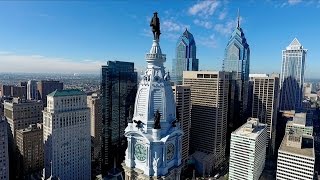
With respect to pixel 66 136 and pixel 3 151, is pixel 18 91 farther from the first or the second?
pixel 3 151

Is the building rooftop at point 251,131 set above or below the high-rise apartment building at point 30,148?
above

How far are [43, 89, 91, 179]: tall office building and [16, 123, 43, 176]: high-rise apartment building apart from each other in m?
12.3

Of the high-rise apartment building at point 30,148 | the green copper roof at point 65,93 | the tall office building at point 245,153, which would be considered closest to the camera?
the green copper roof at point 65,93

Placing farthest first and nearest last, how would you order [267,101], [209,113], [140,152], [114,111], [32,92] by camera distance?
[32,92], [267,101], [209,113], [114,111], [140,152]

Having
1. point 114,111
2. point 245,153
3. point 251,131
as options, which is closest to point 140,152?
point 245,153

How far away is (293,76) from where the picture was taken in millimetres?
195125

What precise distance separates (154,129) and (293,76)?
202972 mm

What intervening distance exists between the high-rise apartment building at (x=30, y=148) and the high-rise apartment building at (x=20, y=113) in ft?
34.4

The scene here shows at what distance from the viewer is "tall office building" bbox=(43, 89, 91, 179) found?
74688 millimetres

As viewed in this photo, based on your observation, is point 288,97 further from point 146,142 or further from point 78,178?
point 146,142

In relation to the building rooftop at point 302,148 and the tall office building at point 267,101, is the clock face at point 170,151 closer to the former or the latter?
the building rooftop at point 302,148

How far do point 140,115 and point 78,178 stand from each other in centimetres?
7327

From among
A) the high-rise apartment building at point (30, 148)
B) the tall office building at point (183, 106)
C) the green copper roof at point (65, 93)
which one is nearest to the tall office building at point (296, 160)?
the tall office building at point (183, 106)

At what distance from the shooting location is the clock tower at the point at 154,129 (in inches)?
759
